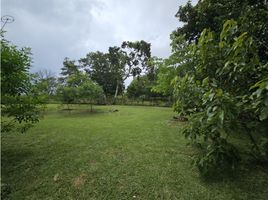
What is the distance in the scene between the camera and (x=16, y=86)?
160 inches

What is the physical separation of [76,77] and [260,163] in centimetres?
2280

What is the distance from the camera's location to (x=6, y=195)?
9.53ft

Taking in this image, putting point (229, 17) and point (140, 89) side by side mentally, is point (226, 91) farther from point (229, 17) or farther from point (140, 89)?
point (140, 89)

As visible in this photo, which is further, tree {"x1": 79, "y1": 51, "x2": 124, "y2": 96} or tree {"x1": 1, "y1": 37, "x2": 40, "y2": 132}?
tree {"x1": 79, "y1": 51, "x2": 124, "y2": 96}

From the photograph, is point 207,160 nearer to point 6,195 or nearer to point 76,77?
point 6,195

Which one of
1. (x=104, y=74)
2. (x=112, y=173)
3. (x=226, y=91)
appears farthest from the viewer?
(x=104, y=74)

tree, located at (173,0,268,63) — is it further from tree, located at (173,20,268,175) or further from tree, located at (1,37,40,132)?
tree, located at (1,37,40,132)

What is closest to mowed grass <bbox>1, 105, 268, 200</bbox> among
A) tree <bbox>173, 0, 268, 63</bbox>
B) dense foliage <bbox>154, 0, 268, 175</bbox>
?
dense foliage <bbox>154, 0, 268, 175</bbox>

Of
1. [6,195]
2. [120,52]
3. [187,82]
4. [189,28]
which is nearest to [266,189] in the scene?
[187,82]

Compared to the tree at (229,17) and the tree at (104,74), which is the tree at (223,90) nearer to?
the tree at (229,17)

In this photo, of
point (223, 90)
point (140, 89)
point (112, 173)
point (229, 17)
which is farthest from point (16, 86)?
point (140, 89)

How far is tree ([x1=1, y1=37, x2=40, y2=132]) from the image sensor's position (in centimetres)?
382

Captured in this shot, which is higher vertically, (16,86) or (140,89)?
(140,89)

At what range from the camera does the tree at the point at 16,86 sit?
12.5 feet
